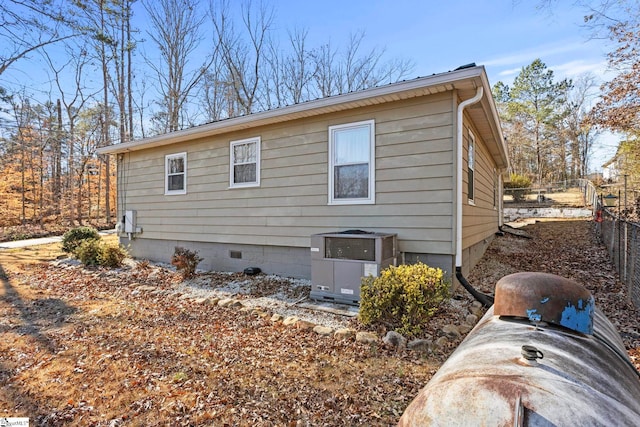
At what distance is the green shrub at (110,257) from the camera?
25.6 ft

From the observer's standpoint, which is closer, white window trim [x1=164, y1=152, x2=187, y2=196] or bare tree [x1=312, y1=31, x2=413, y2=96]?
white window trim [x1=164, y1=152, x2=187, y2=196]

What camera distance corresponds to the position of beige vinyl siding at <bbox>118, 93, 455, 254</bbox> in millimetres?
4918

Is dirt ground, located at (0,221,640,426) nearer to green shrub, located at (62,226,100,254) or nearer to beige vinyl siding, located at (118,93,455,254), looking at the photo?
beige vinyl siding, located at (118,93,455,254)

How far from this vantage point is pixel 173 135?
767 centimetres

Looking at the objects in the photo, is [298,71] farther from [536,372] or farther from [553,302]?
[536,372]

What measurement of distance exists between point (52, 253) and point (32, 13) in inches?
261

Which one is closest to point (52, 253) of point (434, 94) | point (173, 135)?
point (173, 135)

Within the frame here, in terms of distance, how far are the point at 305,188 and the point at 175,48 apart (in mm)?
13451

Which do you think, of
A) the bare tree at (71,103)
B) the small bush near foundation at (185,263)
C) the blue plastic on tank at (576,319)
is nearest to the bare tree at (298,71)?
the bare tree at (71,103)

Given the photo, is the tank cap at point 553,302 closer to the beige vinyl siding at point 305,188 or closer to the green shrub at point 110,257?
the beige vinyl siding at point 305,188

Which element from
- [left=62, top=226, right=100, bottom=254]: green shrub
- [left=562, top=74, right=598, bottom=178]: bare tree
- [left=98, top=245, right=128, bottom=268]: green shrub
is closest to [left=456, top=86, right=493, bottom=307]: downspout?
[left=98, top=245, right=128, bottom=268]: green shrub

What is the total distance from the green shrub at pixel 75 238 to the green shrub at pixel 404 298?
870cm

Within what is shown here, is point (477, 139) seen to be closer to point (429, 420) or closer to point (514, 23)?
point (514, 23)

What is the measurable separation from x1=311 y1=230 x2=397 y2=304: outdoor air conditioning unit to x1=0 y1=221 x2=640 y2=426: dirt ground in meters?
1.05
